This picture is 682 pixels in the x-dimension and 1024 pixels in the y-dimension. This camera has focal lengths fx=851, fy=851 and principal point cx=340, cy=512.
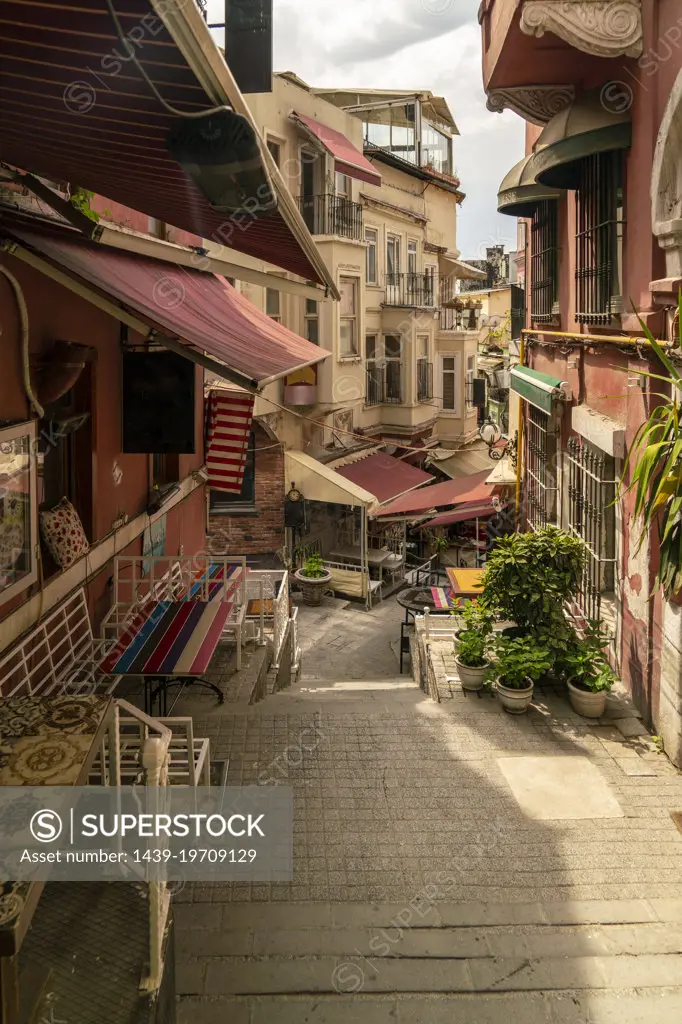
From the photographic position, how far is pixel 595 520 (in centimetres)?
1040

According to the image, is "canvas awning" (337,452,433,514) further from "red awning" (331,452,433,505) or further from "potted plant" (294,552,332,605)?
"potted plant" (294,552,332,605)

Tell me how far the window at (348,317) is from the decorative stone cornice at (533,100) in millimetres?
12344

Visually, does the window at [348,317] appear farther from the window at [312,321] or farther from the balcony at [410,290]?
the balcony at [410,290]

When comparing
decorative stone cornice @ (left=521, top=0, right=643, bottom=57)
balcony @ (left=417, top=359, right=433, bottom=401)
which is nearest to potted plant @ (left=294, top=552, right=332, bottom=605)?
balcony @ (left=417, top=359, right=433, bottom=401)

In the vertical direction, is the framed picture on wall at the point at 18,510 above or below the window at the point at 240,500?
above

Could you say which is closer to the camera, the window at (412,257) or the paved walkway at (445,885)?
the paved walkway at (445,885)

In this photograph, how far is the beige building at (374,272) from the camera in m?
21.6

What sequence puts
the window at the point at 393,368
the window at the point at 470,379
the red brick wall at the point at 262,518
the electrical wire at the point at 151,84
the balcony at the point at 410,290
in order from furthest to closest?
the window at the point at 470,379, the window at the point at 393,368, the balcony at the point at 410,290, the red brick wall at the point at 262,518, the electrical wire at the point at 151,84

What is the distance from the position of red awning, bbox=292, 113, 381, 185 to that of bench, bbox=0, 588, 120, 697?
617 inches

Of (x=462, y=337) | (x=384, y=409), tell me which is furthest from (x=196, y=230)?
(x=462, y=337)

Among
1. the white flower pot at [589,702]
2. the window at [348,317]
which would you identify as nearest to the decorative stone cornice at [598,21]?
the white flower pot at [589,702]

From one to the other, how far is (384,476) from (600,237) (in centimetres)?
1462

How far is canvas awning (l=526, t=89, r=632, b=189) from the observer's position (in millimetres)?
8883

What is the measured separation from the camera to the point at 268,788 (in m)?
6.99
